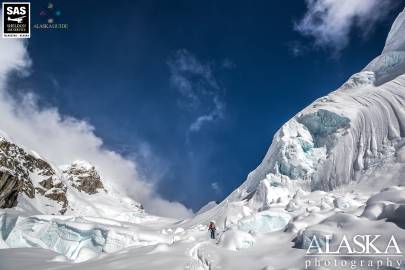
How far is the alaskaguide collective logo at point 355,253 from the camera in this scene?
7609 mm

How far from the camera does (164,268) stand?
34.2 feet

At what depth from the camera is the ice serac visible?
33938mm

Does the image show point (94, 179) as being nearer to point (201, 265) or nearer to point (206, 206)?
point (206, 206)

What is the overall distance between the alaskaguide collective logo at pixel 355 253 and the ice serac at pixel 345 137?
23.8 meters

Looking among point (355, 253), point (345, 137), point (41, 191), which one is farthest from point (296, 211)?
point (41, 191)

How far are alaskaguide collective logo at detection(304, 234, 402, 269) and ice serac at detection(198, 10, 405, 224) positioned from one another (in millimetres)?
23832

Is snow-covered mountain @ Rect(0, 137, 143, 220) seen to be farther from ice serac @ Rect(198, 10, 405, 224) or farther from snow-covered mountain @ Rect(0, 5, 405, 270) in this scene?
ice serac @ Rect(198, 10, 405, 224)

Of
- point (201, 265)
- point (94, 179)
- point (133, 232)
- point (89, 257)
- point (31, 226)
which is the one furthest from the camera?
point (94, 179)

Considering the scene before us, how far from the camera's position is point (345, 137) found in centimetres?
3769

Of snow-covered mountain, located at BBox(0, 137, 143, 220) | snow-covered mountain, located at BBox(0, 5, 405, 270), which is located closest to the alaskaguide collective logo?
snow-covered mountain, located at BBox(0, 5, 405, 270)

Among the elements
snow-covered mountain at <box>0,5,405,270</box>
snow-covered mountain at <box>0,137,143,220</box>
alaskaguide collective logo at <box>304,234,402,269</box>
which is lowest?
alaskaguide collective logo at <box>304,234,402,269</box>

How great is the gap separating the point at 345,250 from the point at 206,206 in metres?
56.4

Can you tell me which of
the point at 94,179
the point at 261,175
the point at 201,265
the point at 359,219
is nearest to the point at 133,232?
the point at 201,265

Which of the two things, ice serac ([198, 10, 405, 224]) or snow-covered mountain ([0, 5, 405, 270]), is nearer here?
snow-covered mountain ([0, 5, 405, 270])
